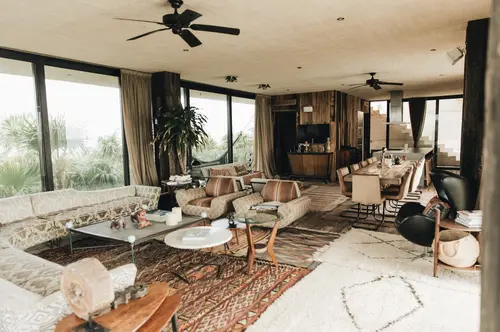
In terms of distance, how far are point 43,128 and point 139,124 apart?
68.9 inches

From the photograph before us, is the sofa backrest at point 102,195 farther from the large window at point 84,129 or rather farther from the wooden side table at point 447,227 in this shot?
the wooden side table at point 447,227

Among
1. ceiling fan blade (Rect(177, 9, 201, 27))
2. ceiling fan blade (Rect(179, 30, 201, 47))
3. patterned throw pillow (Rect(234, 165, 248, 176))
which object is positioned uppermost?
ceiling fan blade (Rect(177, 9, 201, 27))

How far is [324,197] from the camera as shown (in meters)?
7.63

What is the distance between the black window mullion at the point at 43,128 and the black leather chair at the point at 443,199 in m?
5.11

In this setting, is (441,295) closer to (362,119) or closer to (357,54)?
(357,54)

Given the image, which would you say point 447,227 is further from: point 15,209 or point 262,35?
point 15,209

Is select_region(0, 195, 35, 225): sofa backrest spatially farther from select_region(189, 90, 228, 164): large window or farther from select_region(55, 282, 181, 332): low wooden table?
select_region(189, 90, 228, 164): large window

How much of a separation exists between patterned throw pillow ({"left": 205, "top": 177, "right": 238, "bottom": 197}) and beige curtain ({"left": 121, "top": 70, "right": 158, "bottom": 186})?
1.56 m

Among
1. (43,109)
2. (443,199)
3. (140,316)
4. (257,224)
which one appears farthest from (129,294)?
(43,109)

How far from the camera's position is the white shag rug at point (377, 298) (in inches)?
103

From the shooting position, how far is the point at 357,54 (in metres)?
5.53

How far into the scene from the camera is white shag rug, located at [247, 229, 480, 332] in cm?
261

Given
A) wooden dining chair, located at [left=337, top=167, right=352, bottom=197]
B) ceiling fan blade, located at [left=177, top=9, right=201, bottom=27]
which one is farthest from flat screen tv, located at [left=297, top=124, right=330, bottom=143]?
ceiling fan blade, located at [left=177, top=9, right=201, bottom=27]

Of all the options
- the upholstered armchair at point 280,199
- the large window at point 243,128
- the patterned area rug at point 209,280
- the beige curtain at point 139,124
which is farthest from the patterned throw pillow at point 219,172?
the patterned area rug at point 209,280
